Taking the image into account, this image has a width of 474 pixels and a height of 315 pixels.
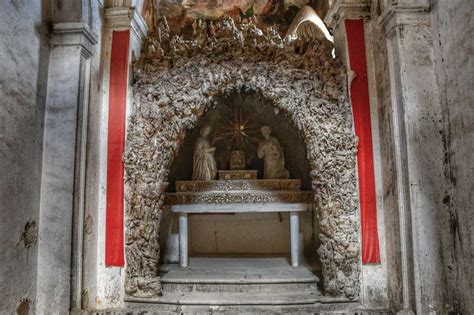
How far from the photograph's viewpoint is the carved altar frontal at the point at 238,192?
16.3ft

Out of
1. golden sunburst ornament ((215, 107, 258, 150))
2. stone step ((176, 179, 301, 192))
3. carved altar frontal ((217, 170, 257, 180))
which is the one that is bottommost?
stone step ((176, 179, 301, 192))

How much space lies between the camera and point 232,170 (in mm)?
5387

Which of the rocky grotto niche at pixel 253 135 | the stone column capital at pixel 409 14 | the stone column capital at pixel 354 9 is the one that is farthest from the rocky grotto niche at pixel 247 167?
the stone column capital at pixel 409 14

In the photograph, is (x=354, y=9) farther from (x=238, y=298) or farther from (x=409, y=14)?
(x=238, y=298)

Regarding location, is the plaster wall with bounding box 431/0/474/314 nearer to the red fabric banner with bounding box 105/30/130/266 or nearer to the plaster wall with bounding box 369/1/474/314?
the plaster wall with bounding box 369/1/474/314

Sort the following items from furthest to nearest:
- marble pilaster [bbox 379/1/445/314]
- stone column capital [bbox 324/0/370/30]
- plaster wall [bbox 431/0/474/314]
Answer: stone column capital [bbox 324/0/370/30] → marble pilaster [bbox 379/1/445/314] → plaster wall [bbox 431/0/474/314]

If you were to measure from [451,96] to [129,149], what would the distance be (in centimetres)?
363

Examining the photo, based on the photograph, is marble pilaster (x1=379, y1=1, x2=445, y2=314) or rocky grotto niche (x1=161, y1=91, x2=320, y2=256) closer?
marble pilaster (x1=379, y1=1, x2=445, y2=314)

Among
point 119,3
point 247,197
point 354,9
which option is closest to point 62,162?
point 119,3

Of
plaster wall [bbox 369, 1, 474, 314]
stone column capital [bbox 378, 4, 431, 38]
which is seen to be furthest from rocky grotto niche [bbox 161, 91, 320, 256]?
stone column capital [bbox 378, 4, 431, 38]

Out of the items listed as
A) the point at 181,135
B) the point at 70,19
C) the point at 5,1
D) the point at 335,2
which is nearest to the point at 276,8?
the point at 335,2

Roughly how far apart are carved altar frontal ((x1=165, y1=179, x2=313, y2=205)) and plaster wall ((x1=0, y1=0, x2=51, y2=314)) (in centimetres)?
212

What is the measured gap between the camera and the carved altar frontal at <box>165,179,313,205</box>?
496 centimetres

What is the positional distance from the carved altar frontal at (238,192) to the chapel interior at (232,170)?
0.07 ft
